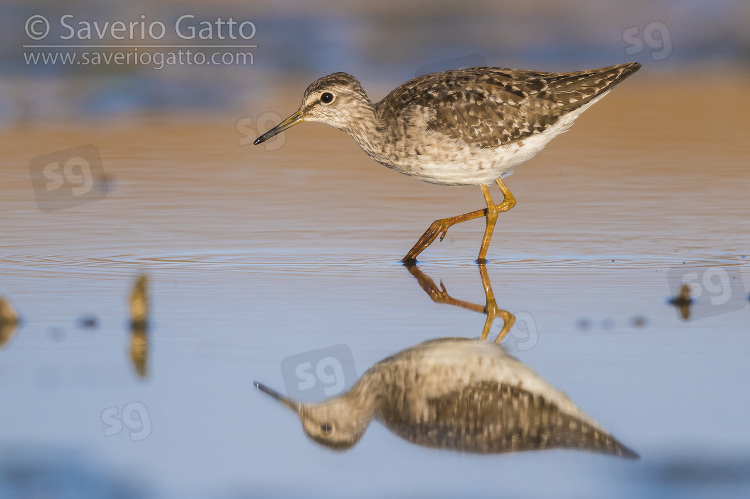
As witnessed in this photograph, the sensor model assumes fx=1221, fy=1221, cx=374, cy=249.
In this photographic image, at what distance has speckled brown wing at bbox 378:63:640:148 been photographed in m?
10.2

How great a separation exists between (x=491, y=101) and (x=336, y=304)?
306cm

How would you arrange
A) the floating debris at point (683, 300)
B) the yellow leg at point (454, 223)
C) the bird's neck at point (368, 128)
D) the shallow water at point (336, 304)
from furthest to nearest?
the bird's neck at point (368, 128), the yellow leg at point (454, 223), the floating debris at point (683, 300), the shallow water at point (336, 304)

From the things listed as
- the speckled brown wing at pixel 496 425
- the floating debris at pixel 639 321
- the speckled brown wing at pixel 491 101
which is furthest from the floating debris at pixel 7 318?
the speckled brown wing at pixel 491 101

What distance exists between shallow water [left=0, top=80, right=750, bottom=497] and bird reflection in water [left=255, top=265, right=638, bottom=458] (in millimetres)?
102

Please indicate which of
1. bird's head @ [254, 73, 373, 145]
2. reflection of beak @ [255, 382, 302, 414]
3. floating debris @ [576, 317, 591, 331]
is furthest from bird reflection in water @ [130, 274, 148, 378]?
bird's head @ [254, 73, 373, 145]

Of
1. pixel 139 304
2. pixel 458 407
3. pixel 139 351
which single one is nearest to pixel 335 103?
pixel 139 304

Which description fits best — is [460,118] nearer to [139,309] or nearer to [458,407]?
[139,309]

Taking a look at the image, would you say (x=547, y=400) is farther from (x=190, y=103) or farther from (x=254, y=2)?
(x=254, y=2)

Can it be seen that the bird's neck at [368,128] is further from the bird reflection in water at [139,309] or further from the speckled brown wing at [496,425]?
the speckled brown wing at [496,425]

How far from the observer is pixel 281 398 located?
618 centimetres

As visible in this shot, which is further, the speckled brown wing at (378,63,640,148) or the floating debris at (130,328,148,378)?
the speckled brown wing at (378,63,640,148)

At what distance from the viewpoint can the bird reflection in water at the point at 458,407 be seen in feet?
18.5

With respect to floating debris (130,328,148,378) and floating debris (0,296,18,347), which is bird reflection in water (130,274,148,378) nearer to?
floating debris (130,328,148,378)

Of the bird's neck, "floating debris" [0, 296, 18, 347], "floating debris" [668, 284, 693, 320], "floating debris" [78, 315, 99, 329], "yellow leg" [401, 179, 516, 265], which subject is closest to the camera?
"floating debris" [0, 296, 18, 347]
